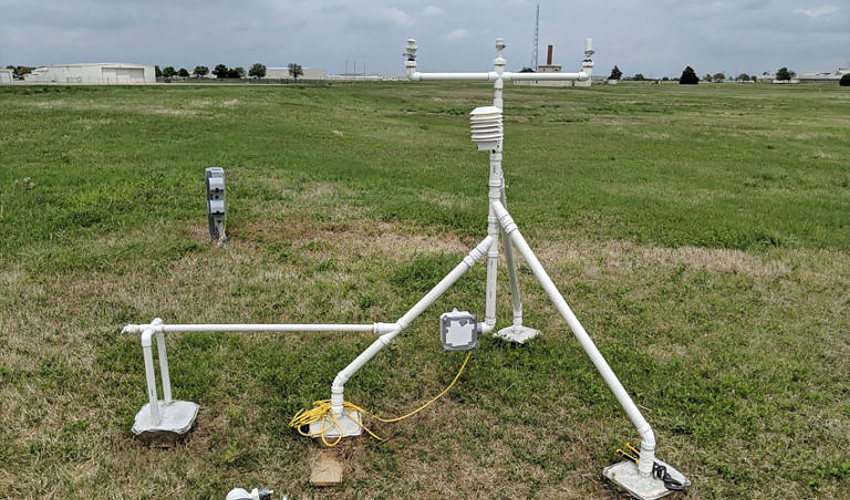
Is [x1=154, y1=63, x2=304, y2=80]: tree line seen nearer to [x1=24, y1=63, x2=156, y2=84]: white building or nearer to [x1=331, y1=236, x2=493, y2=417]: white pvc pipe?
[x1=24, y1=63, x2=156, y2=84]: white building

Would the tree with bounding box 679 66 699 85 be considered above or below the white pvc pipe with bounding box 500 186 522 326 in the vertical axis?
above

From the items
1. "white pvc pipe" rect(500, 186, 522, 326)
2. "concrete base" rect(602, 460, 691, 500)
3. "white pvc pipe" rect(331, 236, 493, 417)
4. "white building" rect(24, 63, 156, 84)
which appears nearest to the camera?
"concrete base" rect(602, 460, 691, 500)

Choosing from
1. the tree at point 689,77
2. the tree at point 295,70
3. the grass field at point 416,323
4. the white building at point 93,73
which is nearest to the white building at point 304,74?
the tree at point 295,70

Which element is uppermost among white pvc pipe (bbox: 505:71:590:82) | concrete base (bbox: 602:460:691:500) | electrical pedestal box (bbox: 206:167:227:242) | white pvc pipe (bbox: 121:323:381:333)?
white pvc pipe (bbox: 505:71:590:82)

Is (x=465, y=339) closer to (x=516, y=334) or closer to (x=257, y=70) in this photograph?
(x=516, y=334)

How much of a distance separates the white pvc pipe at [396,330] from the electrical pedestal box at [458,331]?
201 mm

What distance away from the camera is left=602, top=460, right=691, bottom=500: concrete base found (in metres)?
2.95

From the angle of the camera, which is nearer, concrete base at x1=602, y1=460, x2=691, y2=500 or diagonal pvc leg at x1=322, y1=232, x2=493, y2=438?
concrete base at x1=602, y1=460, x2=691, y2=500

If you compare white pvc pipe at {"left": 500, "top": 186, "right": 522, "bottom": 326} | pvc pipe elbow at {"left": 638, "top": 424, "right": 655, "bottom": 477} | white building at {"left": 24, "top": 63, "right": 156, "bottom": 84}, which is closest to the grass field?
pvc pipe elbow at {"left": 638, "top": 424, "right": 655, "bottom": 477}

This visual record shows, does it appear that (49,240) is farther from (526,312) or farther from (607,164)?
(607,164)

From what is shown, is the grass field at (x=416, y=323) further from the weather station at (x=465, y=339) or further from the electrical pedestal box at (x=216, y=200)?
the electrical pedestal box at (x=216, y=200)

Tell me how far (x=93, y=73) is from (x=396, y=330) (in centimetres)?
8270

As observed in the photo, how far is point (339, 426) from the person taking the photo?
341 cm

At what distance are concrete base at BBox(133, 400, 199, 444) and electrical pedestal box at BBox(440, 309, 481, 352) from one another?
1506 millimetres
